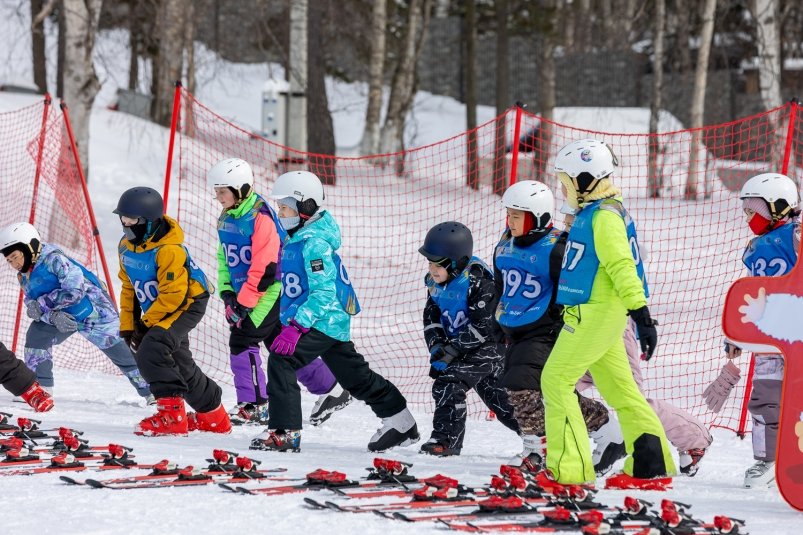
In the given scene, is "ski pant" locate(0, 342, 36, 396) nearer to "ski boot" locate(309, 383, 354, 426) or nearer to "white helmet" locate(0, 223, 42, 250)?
"white helmet" locate(0, 223, 42, 250)

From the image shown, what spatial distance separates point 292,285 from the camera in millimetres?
7695

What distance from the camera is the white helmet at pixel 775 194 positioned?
23.1 feet

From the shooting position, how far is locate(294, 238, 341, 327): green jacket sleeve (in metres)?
7.44

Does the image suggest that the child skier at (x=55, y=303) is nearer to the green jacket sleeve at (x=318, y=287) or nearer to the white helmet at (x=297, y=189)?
the white helmet at (x=297, y=189)

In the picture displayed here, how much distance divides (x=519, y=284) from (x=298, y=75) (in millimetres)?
13479

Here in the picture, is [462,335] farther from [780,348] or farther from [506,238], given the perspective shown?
[780,348]

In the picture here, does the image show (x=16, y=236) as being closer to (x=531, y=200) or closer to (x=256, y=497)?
(x=531, y=200)

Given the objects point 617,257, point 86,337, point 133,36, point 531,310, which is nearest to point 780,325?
point 617,257

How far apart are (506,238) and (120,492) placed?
101 inches

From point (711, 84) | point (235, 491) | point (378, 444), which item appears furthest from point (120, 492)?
point (711, 84)

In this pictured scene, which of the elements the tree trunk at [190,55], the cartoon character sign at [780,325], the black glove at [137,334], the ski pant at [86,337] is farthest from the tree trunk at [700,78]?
the cartoon character sign at [780,325]

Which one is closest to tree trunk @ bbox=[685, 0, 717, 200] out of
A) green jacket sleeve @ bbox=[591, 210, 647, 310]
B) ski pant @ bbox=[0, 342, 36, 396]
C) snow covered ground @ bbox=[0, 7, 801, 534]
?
snow covered ground @ bbox=[0, 7, 801, 534]

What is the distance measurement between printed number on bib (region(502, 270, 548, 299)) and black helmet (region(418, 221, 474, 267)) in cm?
64

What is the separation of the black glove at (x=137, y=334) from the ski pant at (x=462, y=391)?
2003mm
